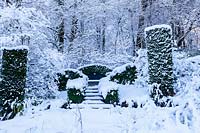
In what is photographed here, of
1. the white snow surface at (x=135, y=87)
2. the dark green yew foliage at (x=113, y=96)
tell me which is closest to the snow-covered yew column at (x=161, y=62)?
the white snow surface at (x=135, y=87)

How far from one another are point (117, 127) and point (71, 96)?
20.9ft

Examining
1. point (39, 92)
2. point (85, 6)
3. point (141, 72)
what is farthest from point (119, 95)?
point (85, 6)

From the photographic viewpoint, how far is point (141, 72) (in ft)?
44.9

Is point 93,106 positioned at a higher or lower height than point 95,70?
lower

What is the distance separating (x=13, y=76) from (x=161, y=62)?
5344 mm

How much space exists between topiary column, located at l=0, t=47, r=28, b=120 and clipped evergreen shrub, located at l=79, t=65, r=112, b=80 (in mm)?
6282

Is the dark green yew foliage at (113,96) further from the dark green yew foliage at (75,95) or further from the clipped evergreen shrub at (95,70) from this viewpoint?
the clipped evergreen shrub at (95,70)

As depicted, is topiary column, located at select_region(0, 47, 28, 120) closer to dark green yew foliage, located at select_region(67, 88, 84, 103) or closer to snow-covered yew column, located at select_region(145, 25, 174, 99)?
dark green yew foliage, located at select_region(67, 88, 84, 103)

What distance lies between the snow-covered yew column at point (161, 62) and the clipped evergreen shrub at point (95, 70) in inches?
187

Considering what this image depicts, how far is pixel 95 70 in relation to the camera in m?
16.4

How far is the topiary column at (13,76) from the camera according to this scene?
33.0 ft

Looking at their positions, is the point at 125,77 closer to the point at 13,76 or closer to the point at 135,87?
the point at 135,87

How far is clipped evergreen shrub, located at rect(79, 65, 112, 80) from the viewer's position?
16.4m


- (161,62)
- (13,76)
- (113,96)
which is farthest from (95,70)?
(13,76)
